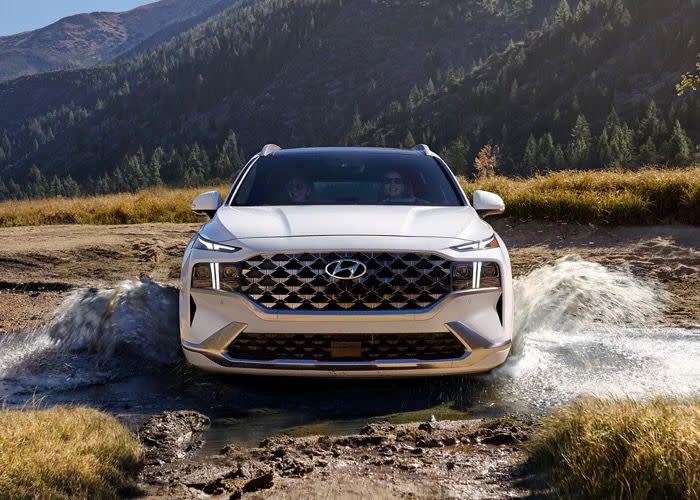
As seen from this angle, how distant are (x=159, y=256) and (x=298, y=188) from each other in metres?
5.17

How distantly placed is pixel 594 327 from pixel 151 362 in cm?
407

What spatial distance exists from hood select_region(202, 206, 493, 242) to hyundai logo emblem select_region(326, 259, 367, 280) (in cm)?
22

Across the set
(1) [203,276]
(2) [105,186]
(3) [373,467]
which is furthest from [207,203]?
(2) [105,186]

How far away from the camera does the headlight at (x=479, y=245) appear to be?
4398mm

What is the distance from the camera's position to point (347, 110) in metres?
196

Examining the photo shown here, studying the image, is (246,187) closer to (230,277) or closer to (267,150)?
(267,150)

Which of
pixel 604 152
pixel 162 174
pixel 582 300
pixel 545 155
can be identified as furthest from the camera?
pixel 162 174

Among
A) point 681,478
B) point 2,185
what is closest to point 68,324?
point 681,478

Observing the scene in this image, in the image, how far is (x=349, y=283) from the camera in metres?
4.17

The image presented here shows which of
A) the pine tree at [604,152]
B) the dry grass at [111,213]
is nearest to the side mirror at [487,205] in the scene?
the dry grass at [111,213]

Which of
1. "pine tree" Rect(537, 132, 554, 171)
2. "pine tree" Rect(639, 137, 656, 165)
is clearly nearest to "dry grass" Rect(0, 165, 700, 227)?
"pine tree" Rect(639, 137, 656, 165)

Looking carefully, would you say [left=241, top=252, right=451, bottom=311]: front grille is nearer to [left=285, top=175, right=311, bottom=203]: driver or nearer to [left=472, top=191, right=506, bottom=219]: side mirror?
[left=472, top=191, right=506, bottom=219]: side mirror

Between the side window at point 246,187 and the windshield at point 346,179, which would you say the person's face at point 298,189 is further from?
the side window at point 246,187

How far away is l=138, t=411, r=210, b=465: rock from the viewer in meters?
3.84
